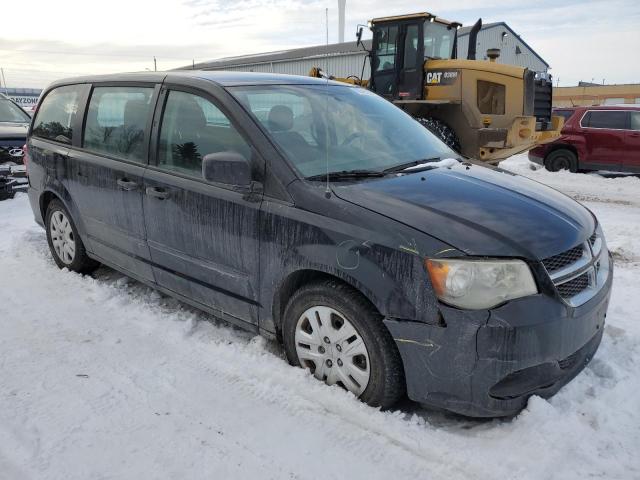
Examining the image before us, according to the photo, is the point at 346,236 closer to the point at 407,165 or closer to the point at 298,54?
the point at 407,165

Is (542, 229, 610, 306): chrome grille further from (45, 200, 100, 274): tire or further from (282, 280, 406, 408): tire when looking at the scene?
(45, 200, 100, 274): tire

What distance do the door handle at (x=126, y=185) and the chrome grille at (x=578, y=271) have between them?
8.83 ft

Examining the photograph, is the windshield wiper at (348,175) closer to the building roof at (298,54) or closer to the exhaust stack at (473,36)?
the exhaust stack at (473,36)

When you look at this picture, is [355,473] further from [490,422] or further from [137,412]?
[137,412]

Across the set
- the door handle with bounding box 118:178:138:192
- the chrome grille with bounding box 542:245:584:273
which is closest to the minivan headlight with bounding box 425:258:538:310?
the chrome grille with bounding box 542:245:584:273

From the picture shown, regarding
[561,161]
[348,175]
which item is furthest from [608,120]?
[348,175]

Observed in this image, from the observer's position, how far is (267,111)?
316 centimetres

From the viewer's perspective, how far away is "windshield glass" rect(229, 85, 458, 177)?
3.05 m

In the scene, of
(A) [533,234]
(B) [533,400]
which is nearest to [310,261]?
(A) [533,234]

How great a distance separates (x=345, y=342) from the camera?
2680 mm

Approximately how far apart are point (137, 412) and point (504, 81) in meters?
9.09

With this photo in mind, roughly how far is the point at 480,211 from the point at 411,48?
836 cm

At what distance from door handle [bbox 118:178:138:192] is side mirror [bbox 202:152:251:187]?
3.29 feet

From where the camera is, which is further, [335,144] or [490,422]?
[335,144]
